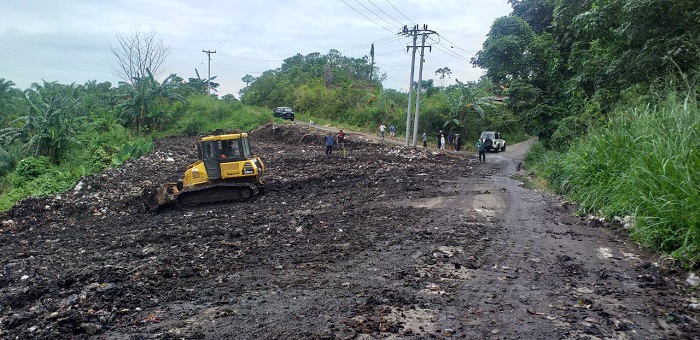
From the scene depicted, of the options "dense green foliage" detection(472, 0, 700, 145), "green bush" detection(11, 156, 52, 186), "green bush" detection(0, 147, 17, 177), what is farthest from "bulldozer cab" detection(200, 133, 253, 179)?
"green bush" detection(0, 147, 17, 177)

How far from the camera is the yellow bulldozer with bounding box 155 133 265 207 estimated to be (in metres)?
13.1

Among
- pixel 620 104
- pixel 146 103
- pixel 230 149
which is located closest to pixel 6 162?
pixel 146 103

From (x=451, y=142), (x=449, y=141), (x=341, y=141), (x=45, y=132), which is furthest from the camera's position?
(x=451, y=142)

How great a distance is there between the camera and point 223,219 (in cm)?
1073

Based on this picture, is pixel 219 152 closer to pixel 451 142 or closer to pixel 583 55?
pixel 583 55

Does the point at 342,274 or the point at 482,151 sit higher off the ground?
Result: the point at 482,151

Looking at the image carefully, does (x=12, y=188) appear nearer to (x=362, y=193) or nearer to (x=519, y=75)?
(x=362, y=193)

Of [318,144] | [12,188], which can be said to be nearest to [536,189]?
[318,144]

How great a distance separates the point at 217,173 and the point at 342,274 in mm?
7991

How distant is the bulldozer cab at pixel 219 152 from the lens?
43.0ft

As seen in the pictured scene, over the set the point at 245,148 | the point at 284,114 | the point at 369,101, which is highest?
the point at 369,101

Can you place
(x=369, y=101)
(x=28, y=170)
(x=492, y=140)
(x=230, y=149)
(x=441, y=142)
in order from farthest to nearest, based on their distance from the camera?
1. (x=369, y=101)
2. (x=492, y=140)
3. (x=441, y=142)
4. (x=28, y=170)
5. (x=230, y=149)

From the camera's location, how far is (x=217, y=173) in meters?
13.1

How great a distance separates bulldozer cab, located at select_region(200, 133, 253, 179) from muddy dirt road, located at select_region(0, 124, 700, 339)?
1.20 meters
